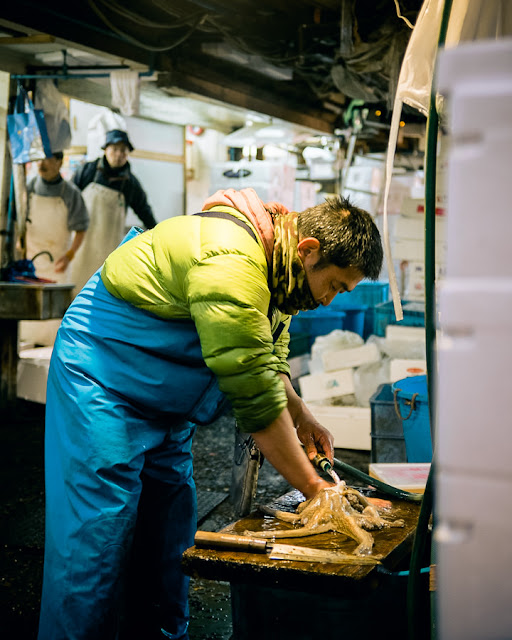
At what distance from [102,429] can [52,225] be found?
6251mm

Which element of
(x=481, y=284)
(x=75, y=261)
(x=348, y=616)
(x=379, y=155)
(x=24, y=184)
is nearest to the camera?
(x=481, y=284)

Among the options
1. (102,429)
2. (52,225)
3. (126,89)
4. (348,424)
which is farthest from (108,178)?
(102,429)

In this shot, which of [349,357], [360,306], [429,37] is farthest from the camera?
[360,306]

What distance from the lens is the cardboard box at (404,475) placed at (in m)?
3.04

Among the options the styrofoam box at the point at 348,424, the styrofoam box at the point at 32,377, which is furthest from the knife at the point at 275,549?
the styrofoam box at the point at 32,377

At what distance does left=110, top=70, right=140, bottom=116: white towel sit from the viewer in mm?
6895

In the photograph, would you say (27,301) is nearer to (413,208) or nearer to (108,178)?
(108,178)

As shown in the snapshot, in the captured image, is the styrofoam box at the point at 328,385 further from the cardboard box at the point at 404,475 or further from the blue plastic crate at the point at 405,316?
the cardboard box at the point at 404,475

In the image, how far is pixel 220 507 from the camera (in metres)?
4.90

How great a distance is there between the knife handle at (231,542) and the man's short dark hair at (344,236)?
3.37ft

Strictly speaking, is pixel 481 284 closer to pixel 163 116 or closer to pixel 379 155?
pixel 163 116

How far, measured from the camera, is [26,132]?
677cm

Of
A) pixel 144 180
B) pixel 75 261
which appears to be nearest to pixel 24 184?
pixel 75 261

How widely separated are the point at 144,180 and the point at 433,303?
339 inches
